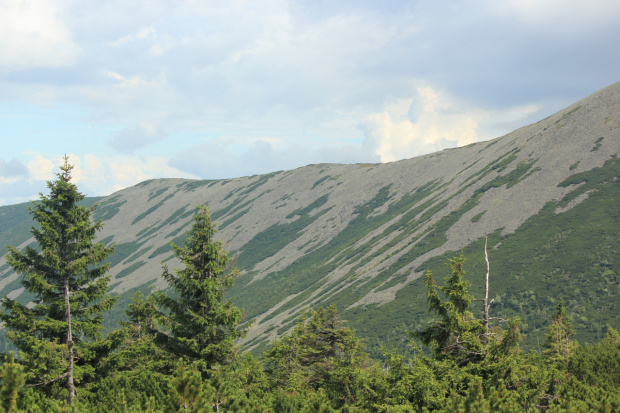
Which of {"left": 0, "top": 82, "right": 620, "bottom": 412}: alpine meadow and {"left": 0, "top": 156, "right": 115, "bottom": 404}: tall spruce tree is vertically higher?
{"left": 0, "top": 156, "right": 115, "bottom": 404}: tall spruce tree

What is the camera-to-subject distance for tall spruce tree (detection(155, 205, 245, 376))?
23.1 meters

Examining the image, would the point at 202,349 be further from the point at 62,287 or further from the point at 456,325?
the point at 456,325

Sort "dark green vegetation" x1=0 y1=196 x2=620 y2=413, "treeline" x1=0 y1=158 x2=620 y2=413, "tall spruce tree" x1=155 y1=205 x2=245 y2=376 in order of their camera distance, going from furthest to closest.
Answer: "tall spruce tree" x1=155 y1=205 x2=245 y2=376 → "treeline" x1=0 y1=158 x2=620 y2=413 → "dark green vegetation" x1=0 y1=196 x2=620 y2=413

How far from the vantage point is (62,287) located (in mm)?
22828

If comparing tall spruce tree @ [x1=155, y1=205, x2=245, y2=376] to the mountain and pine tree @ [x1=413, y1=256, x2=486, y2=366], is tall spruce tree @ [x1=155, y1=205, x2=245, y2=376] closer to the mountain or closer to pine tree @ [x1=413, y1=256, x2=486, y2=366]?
pine tree @ [x1=413, y1=256, x2=486, y2=366]

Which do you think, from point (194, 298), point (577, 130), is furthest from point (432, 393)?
point (577, 130)

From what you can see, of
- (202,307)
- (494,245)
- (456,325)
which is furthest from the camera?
(494,245)

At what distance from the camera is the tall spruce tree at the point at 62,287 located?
69.7ft

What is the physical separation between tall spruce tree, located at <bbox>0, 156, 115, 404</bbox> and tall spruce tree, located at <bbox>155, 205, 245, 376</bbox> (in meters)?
3.29

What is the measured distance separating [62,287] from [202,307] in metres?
6.54

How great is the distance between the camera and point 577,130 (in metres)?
150

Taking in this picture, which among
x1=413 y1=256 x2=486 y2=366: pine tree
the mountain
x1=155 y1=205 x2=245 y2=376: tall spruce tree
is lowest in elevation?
the mountain

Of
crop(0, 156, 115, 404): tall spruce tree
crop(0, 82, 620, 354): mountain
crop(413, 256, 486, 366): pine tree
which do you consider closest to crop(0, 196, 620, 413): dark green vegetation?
crop(413, 256, 486, 366): pine tree

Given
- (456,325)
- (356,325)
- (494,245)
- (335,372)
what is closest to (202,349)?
(335,372)
